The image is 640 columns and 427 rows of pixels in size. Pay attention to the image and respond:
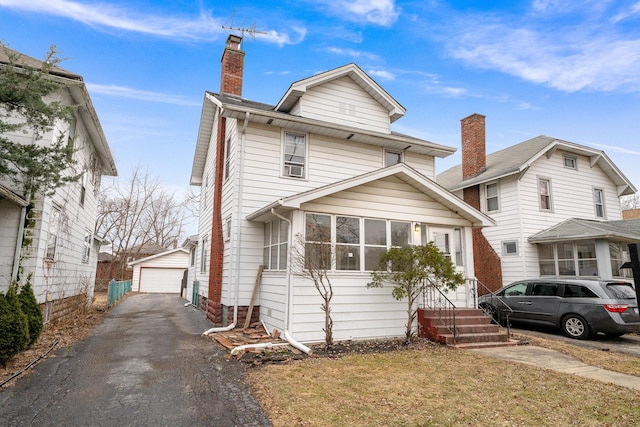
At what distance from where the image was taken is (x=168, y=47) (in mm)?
17594

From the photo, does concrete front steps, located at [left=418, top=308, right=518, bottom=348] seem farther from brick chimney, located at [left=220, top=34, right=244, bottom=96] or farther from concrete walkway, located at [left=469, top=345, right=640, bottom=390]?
brick chimney, located at [left=220, top=34, right=244, bottom=96]

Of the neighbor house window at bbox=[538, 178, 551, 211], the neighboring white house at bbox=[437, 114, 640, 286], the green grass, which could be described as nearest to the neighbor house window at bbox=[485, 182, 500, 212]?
the neighboring white house at bbox=[437, 114, 640, 286]

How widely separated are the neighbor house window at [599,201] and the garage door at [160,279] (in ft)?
96.8

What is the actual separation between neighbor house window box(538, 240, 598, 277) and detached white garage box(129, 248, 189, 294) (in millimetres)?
26142

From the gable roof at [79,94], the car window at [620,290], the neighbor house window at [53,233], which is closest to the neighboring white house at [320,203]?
the gable roof at [79,94]

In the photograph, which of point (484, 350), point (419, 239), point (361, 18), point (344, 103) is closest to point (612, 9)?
point (361, 18)

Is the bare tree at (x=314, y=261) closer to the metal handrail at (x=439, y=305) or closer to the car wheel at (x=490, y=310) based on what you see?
the metal handrail at (x=439, y=305)

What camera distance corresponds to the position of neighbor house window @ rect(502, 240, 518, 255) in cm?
1572

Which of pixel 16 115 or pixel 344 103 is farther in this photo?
pixel 344 103

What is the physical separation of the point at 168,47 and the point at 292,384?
17.7 m

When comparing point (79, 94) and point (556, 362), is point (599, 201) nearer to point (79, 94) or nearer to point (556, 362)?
point (556, 362)

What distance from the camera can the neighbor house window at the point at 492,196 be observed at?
658 inches

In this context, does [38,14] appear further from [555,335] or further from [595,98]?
[595,98]

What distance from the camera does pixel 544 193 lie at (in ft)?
54.1
